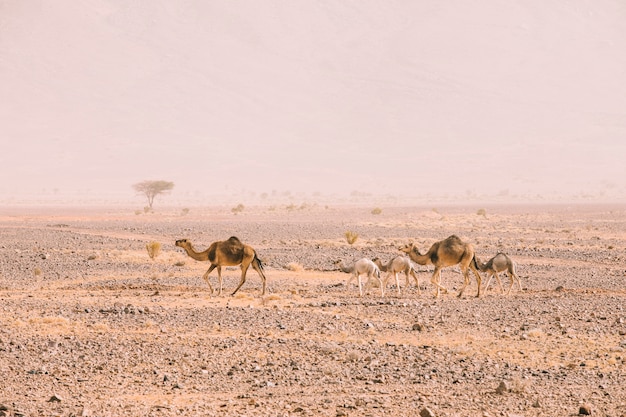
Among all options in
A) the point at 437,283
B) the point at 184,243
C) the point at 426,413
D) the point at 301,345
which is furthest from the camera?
the point at 184,243

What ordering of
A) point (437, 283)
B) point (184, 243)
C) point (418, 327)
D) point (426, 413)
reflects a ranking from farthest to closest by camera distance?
point (184, 243) → point (437, 283) → point (418, 327) → point (426, 413)

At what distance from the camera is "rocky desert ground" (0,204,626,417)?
1054 centimetres

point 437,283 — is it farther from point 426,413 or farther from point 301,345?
point 426,413

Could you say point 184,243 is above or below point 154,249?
above

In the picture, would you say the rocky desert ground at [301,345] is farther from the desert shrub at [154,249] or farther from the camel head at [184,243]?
the desert shrub at [154,249]

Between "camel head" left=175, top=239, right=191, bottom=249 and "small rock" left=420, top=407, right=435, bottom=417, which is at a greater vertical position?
"camel head" left=175, top=239, right=191, bottom=249

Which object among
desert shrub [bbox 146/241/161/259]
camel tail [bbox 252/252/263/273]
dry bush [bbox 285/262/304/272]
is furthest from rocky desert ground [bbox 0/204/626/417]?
desert shrub [bbox 146/241/161/259]

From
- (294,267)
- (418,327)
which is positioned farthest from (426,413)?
(294,267)

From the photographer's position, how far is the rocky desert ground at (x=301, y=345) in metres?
10.5

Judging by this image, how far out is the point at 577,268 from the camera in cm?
2662

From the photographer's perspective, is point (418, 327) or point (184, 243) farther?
point (184, 243)

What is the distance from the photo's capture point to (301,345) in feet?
44.2

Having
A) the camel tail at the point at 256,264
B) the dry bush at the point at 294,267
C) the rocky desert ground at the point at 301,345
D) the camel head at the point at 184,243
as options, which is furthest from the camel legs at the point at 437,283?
the camel head at the point at 184,243

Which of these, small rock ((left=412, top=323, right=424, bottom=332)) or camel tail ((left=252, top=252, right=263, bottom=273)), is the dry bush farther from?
small rock ((left=412, top=323, right=424, bottom=332))
